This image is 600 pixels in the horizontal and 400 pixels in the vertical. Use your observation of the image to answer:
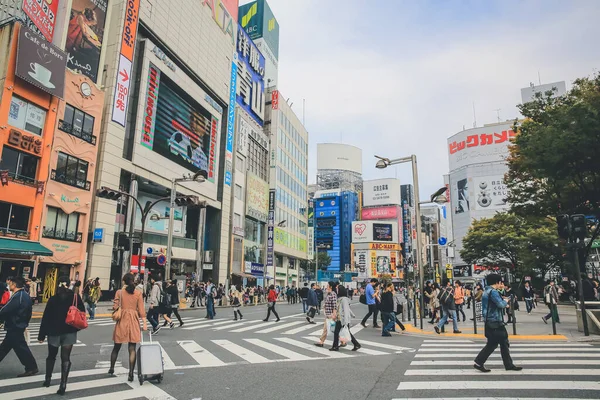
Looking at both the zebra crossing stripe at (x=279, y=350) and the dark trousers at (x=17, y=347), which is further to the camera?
the zebra crossing stripe at (x=279, y=350)

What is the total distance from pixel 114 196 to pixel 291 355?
43.2 ft

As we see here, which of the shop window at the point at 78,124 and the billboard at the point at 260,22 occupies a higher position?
the billboard at the point at 260,22

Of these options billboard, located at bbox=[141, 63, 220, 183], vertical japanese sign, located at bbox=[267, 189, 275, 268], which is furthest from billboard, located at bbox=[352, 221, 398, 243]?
billboard, located at bbox=[141, 63, 220, 183]

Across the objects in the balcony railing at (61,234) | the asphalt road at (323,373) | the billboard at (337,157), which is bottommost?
the asphalt road at (323,373)

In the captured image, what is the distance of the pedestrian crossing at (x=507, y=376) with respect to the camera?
234 inches

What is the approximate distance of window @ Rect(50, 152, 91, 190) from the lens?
25.9 m

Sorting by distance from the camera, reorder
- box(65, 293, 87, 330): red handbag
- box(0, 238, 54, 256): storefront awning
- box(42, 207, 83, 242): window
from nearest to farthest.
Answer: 1. box(65, 293, 87, 330): red handbag
2. box(0, 238, 54, 256): storefront awning
3. box(42, 207, 83, 242): window

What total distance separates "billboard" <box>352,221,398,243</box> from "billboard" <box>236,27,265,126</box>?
69.7 m

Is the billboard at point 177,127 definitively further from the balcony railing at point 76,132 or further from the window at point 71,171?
the window at point 71,171

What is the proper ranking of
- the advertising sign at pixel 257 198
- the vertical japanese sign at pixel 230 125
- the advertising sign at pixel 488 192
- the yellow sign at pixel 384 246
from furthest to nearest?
1. the yellow sign at pixel 384 246
2. the advertising sign at pixel 488 192
3. the advertising sign at pixel 257 198
4. the vertical japanese sign at pixel 230 125

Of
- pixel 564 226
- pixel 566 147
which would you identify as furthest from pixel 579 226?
pixel 566 147

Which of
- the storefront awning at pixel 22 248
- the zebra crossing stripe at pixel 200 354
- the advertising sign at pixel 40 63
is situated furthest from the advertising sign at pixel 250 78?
the zebra crossing stripe at pixel 200 354

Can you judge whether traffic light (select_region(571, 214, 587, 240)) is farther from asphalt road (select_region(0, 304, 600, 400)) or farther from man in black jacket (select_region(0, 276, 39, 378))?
man in black jacket (select_region(0, 276, 39, 378))

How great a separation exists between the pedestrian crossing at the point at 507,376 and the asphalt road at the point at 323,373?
1 cm
